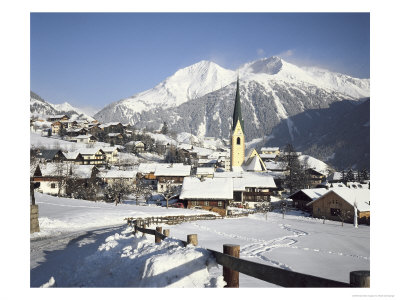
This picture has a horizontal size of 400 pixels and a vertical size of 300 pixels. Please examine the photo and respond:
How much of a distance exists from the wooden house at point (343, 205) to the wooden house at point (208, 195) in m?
10.9

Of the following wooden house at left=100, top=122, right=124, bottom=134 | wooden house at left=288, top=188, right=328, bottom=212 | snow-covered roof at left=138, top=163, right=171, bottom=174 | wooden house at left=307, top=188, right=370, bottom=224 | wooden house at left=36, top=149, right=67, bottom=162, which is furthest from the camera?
wooden house at left=100, top=122, right=124, bottom=134

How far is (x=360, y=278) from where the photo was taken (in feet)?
11.1

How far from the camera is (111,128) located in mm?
109875

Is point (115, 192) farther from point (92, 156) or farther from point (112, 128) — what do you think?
point (112, 128)

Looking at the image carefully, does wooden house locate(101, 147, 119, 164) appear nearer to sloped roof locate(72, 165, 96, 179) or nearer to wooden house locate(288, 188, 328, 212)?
sloped roof locate(72, 165, 96, 179)

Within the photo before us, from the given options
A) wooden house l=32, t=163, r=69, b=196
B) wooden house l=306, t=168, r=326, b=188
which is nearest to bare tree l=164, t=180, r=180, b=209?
wooden house l=32, t=163, r=69, b=196

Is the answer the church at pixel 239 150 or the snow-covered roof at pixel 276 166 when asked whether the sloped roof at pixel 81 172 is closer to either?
the church at pixel 239 150

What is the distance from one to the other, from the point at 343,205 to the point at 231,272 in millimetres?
33171

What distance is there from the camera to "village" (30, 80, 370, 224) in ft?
133

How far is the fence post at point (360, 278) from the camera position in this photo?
3359 millimetres

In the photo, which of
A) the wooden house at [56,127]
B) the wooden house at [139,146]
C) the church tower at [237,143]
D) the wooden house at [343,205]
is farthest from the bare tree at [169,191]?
the wooden house at [56,127]
